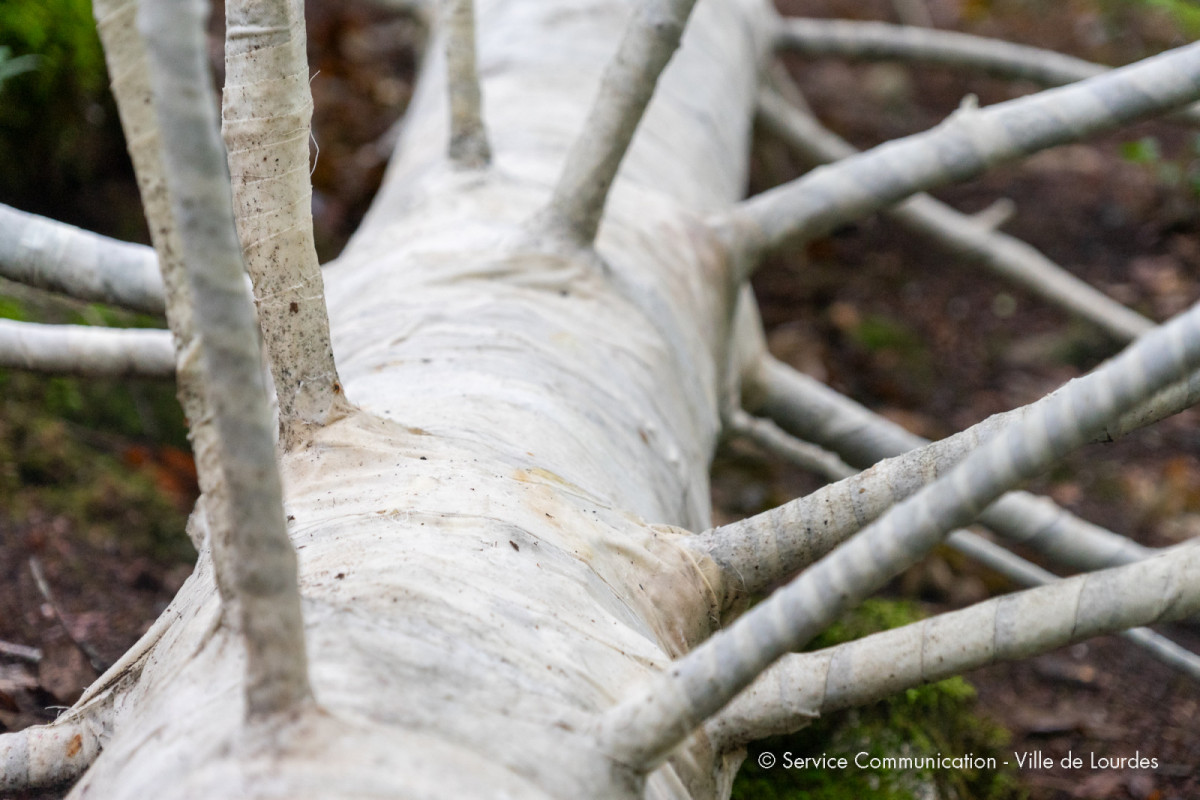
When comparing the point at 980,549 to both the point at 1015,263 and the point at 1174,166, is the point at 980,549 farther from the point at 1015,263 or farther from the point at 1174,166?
the point at 1174,166

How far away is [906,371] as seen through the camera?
3.97 meters

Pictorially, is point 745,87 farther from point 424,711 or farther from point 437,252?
point 424,711

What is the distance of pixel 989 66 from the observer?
139 inches

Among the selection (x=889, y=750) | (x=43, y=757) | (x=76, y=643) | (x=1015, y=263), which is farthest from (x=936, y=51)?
(x=43, y=757)

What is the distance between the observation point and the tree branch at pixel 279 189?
3.63ft

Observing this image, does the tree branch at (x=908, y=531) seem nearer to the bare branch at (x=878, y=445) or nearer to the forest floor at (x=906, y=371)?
the forest floor at (x=906, y=371)

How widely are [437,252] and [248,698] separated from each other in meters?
1.05

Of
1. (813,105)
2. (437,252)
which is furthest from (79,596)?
(813,105)

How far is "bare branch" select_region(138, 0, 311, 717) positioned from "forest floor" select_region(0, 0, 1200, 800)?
917 mm

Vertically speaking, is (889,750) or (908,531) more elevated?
(908,531)

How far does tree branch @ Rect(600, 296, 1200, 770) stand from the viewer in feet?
2.40

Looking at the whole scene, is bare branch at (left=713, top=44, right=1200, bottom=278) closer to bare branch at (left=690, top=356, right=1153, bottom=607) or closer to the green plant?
bare branch at (left=690, top=356, right=1153, bottom=607)

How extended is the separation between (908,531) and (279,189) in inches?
30.2

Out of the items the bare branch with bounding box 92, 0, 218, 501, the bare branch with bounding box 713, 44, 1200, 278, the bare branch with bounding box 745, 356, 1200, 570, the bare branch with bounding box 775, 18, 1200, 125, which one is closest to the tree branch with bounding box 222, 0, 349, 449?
the bare branch with bounding box 92, 0, 218, 501
